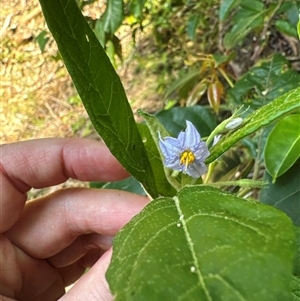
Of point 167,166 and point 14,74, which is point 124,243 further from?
point 14,74

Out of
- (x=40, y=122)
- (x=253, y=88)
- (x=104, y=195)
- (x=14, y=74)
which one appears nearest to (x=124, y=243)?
(x=104, y=195)

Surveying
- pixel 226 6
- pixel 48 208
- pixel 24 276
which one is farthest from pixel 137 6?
pixel 24 276

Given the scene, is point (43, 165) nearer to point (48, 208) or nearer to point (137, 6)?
point (48, 208)

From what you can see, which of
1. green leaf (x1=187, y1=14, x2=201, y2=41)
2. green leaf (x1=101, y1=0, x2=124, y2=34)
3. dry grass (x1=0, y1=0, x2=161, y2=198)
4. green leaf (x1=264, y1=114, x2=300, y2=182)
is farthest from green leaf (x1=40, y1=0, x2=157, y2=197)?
dry grass (x1=0, y1=0, x2=161, y2=198)

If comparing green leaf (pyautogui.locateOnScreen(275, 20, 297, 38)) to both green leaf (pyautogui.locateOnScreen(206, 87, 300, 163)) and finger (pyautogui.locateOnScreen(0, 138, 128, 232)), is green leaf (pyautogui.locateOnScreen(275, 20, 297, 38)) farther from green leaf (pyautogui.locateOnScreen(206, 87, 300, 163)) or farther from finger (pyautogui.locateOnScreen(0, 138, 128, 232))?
green leaf (pyautogui.locateOnScreen(206, 87, 300, 163))

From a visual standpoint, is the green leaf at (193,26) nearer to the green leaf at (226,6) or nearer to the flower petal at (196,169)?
the green leaf at (226,6)

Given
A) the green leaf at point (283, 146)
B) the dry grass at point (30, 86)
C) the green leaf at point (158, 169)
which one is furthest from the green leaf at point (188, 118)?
the dry grass at point (30, 86)
